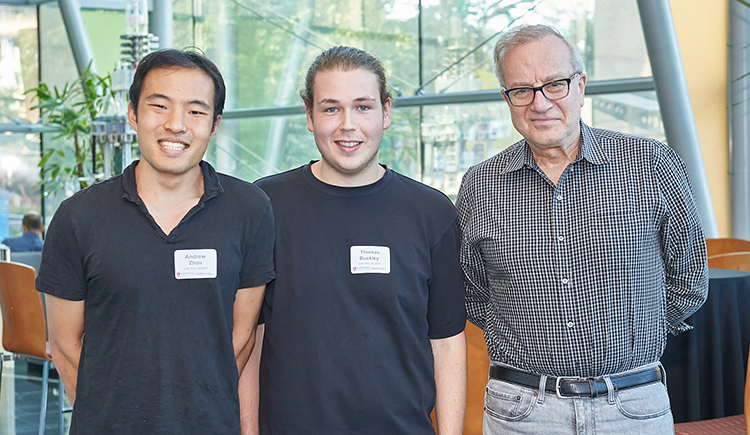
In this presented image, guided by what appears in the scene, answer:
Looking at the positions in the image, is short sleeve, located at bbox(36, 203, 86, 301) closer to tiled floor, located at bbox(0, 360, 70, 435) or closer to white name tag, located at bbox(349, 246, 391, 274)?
white name tag, located at bbox(349, 246, 391, 274)

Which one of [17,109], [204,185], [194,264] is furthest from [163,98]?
[17,109]

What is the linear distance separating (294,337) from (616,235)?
0.83 meters

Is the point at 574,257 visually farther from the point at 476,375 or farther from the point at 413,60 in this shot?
the point at 413,60

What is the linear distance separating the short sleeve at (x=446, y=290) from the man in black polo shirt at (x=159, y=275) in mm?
427

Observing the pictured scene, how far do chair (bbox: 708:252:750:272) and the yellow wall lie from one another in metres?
1.66

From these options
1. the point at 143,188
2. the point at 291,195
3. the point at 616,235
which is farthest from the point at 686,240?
the point at 143,188

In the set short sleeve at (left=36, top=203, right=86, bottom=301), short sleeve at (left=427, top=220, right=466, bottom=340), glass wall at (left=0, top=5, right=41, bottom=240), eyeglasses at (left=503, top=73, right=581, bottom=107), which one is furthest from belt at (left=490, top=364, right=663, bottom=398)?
glass wall at (left=0, top=5, right=41, bottom=240)

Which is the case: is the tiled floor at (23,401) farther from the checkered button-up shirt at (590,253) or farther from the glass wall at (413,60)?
the checkered button-up shirt at (590,253)

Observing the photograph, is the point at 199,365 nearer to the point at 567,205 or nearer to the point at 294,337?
the point at 294,337

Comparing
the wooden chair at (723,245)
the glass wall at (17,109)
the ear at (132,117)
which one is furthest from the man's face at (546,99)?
the glass wall at (17,109)

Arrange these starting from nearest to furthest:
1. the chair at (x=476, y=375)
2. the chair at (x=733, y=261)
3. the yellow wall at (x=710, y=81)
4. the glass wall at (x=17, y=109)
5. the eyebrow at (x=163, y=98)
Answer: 1. the eyebrow at (x=163, y=98)
2. the chair at (x=476, y=375)
3. the chair at (x=733, y=261)
4. the yellow wall at (x=710, y=81)
5. the glass wall at (x=17, y=109)

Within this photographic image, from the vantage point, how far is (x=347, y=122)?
1.70 m

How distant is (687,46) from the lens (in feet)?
17.4

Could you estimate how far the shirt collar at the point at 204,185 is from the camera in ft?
5.36
